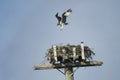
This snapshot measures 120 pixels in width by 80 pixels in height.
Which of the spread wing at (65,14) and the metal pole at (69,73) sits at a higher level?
the spread wing at (65,14)

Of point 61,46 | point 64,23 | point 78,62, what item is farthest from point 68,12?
point 78,62

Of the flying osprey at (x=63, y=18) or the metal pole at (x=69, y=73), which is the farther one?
the flying osprey at (x=63, y=18)

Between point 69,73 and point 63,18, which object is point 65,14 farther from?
point 69,73

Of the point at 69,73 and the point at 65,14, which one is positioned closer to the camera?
the point at 69,73

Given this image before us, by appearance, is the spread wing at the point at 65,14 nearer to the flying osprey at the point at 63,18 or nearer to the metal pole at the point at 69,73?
the flying osprey at the point at 63,18

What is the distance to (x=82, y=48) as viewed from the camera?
16.0 m

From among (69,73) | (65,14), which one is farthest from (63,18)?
(69,73)

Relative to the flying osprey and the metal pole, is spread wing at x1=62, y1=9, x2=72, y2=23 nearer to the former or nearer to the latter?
the flying osprey

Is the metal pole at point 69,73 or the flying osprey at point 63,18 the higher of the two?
the flying osprey at point 63,18

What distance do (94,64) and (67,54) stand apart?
2003 millimetres

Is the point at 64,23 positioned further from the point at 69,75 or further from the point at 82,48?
the point at 69,75

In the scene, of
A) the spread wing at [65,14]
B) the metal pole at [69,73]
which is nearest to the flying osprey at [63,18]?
the spread wing at [65,14]

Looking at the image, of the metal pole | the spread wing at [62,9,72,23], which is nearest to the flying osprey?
the spread wing at [62,9,72,23]

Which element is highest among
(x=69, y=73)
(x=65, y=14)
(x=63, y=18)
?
(x=65, y=14)
